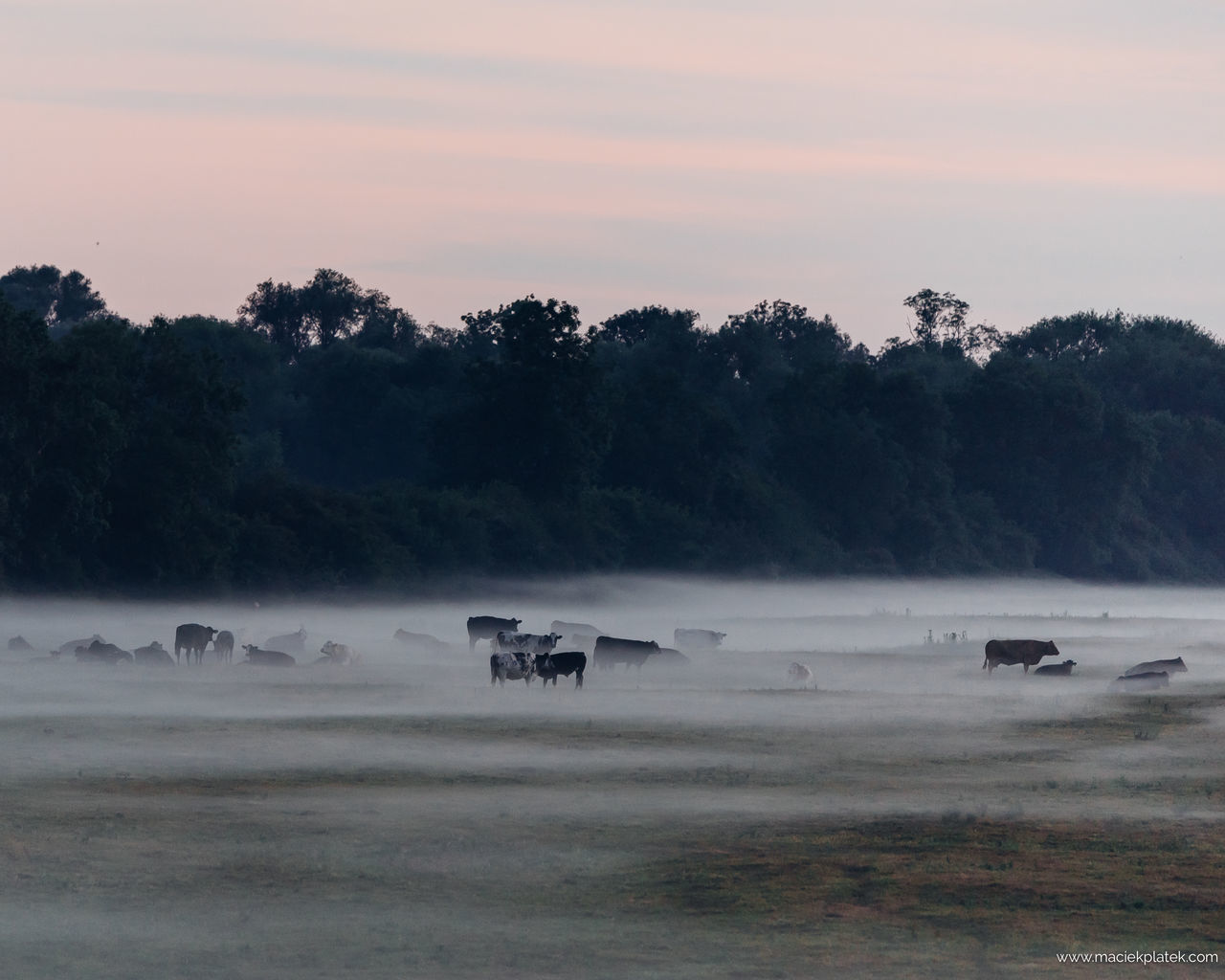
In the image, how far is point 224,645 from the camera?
52188mm

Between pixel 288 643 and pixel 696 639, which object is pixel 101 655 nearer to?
pixel 288 643

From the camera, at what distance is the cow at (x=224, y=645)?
170ft

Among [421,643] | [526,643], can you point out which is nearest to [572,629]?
[421,643]

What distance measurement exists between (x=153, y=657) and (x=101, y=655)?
1.47 m

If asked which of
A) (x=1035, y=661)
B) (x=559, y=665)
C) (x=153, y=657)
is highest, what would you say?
(x=1035, y=661)

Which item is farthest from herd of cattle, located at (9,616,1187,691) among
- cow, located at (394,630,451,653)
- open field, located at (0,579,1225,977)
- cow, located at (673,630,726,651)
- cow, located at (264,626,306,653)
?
cow, located at (673,630,726,651)

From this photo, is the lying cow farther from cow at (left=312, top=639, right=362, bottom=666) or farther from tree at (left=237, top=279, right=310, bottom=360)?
tree at (left=237, top=279, right=310, bottom=360)

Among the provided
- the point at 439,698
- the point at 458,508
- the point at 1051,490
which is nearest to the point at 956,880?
the point at 439,698

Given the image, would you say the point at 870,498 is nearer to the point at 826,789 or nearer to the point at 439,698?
the point at 439,698

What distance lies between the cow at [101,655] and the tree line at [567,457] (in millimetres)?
19809

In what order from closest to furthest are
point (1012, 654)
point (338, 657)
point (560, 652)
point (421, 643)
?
point (560, 652) → point (1012, 654) → point (338, 657) → point (421, 643)

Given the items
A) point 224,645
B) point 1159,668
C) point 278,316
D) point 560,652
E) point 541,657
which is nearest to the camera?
point 541,657

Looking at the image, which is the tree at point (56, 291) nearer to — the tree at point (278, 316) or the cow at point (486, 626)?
the tree at point (278, 316)

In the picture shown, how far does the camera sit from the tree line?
2872 inches
